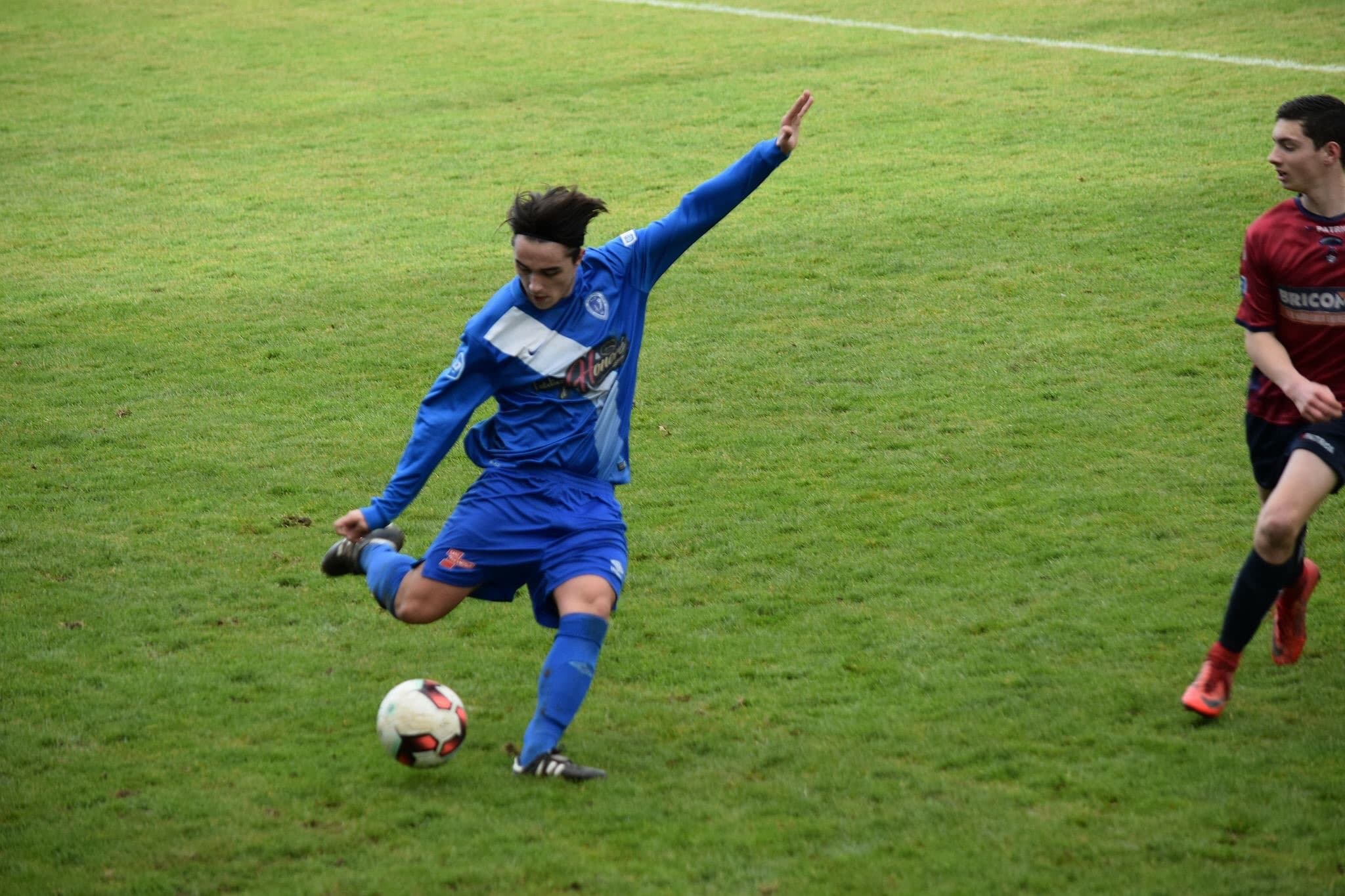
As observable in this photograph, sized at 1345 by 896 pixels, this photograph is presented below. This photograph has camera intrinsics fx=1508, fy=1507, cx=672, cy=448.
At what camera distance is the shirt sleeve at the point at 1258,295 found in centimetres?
605

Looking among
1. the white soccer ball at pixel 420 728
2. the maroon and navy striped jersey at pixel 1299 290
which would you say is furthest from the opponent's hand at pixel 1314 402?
the white soccer ball at pixel 420 728

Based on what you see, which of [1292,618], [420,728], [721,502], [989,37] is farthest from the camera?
[989,37]

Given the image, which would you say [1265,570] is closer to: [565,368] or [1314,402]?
[1314,402]

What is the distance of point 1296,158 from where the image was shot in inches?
234

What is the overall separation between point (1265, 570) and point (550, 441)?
284 centimetres

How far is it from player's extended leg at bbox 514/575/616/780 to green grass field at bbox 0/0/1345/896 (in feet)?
0.45

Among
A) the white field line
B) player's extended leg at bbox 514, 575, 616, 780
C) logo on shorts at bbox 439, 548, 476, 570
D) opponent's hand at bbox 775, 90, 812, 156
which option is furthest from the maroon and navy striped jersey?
the white field line

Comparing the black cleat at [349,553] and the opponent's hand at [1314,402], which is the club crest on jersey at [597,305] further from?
the opponent's hand at [1314,402]

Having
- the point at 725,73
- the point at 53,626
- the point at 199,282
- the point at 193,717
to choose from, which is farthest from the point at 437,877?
the point at 725,73

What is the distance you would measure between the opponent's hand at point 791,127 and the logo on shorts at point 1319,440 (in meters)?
2.31

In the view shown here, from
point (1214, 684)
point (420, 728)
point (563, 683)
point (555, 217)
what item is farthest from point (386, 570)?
point (1214, 684)

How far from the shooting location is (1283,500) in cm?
571

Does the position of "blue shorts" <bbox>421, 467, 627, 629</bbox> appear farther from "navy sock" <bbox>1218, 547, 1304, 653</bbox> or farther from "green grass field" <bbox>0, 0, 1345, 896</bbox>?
"navy sock" <bbox>1218, 547, 1304, 653</bbox>

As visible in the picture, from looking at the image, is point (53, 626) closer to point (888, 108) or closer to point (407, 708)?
point (407, 708)
